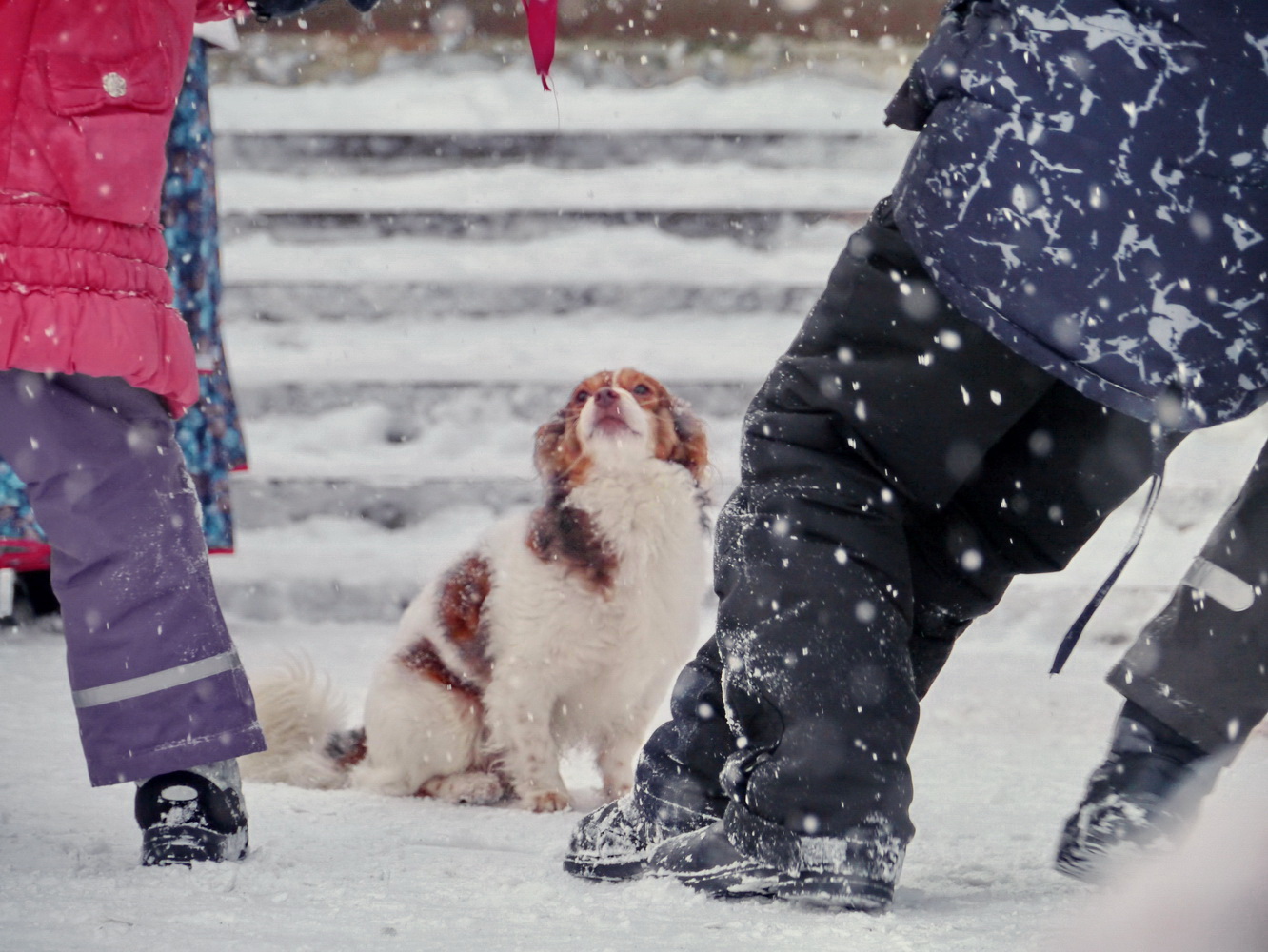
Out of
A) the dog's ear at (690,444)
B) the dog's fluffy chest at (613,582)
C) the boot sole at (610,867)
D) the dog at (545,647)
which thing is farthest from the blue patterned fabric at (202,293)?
the boot sole at (610,867)

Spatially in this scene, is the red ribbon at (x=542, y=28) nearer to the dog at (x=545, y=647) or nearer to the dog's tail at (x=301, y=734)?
the dog at (x=545, y=647)


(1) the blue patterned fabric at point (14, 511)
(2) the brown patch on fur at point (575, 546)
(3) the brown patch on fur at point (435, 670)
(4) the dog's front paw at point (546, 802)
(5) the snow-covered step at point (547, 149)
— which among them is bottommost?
(4) the dog's front paw at point (546, 802)

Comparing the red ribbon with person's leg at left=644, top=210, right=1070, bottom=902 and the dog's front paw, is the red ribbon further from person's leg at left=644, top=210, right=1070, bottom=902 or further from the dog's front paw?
the dog's front paw

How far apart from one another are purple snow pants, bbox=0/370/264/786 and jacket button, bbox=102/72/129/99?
1.01ft

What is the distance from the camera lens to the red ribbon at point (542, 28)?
4.12 feet

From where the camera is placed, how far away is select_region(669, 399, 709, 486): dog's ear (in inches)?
103

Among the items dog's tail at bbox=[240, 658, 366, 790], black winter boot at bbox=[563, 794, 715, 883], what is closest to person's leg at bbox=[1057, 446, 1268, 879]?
black winter boot at bbox=[563, 794, 715, 883]

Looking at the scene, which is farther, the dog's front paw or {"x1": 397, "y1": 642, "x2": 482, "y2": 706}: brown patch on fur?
{"x1": 397, "y1": 642, "x2": 482, "y2": 706}: brown patch on fur

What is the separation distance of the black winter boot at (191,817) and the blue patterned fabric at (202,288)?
1039 millimetres

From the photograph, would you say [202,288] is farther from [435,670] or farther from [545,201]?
[545,201]

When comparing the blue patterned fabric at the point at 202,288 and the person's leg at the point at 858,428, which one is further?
the blue patterned fabric at the point at 202,288

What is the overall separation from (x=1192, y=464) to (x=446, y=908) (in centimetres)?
311

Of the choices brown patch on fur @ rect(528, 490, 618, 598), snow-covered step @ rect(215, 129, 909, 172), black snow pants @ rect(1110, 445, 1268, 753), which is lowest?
brown patch on fur @ rect(528, 490, 618, 598)

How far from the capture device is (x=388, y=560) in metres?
3.61
